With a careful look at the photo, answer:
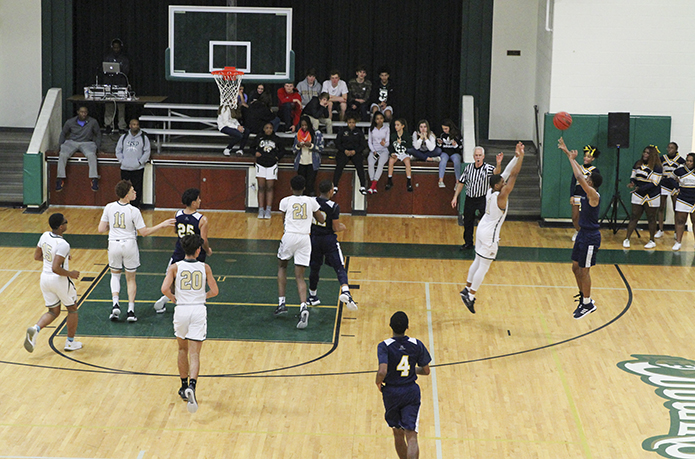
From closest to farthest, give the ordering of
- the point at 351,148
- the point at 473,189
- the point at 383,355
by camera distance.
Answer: the point at 383,355, the point at 473,189, the point at 351,148

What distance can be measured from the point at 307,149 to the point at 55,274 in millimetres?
7761

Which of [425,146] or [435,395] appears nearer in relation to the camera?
[435,395]

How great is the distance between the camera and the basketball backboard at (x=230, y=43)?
17.0 meters

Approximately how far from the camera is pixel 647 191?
49.6ft

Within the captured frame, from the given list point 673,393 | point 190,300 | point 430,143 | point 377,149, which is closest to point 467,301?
point 673,393

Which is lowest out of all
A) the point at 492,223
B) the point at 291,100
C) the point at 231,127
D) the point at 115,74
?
the point at 492,223

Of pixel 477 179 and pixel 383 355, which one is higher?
pixel 477 179

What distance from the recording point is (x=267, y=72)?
677 inches

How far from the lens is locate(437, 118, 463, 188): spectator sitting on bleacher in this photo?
1670 cm

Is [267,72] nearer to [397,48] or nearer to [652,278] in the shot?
[397,48]

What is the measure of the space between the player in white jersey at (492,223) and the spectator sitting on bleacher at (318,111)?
7.29 meters

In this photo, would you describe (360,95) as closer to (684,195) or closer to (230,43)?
(230,43)

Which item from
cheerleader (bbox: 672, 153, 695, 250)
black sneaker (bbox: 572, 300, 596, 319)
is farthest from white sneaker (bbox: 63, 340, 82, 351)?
cheerleader (bbox: 672, 153, 695, 250)

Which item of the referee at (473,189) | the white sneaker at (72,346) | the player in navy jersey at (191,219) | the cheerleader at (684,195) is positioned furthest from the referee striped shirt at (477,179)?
the white sneaker at (72,346)
